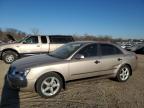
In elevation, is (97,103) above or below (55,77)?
below

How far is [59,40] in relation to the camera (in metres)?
14.0

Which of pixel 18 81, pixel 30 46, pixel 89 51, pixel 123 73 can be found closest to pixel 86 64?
pixel 89 51

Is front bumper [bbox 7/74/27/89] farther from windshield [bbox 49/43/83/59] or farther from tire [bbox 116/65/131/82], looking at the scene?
tire [bbox 116/65/131/82]

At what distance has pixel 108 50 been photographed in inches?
282

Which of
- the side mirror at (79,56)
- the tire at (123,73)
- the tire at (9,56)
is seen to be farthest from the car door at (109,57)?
the tire at (9,56)

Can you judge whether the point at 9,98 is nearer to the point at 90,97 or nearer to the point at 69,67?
the point at 69,67

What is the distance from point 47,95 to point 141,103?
2.41 m

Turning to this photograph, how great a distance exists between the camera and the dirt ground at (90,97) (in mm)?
5094

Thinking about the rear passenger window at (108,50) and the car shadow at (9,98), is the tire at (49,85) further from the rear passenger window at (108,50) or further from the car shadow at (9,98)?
the rear passenger window at (108,50)

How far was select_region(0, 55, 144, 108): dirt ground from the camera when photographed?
5094mm

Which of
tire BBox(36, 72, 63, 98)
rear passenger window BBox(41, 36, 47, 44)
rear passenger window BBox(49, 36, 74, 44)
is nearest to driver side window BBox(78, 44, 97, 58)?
tire BBox(36, 72, 63, 98)

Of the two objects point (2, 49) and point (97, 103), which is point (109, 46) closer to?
point (97, 103)

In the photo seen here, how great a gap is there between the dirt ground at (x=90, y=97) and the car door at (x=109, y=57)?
55cm

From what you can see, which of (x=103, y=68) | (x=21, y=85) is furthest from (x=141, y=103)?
(x=21, y=85)
